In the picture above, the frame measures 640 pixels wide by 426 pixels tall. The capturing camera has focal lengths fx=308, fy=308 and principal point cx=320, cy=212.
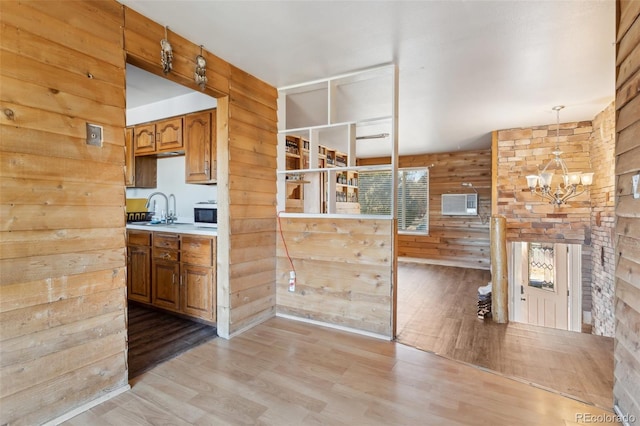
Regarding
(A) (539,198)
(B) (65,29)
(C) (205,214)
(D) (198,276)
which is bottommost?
(D) (198,276)

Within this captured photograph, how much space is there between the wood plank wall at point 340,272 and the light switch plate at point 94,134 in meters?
1.81

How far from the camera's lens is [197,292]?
3.06 metres

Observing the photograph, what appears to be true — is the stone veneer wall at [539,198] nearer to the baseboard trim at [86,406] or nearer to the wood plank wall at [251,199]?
the wood plank wall at [251,199]

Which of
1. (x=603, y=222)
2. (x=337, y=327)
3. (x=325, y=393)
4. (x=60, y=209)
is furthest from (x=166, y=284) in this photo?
(x=603, y=222)

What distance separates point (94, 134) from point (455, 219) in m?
6.78

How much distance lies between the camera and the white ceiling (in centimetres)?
198

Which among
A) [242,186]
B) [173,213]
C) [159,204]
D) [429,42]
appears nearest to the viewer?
[429,42]

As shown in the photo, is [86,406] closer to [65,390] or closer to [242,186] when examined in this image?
[65,390]

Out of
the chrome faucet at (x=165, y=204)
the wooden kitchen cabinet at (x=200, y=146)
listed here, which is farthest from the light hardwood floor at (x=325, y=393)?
the chrome faucet at (x=165, y=204)

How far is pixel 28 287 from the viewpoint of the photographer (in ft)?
5.20

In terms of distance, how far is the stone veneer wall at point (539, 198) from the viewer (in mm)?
4535

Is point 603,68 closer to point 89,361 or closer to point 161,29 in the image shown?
point 161,29

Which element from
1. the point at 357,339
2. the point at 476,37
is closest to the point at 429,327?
the point at 357,339

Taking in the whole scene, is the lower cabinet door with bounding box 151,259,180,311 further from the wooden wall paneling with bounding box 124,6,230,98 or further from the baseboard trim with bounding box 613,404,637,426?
the baseboard trim with bounding box 613,404,637,426
